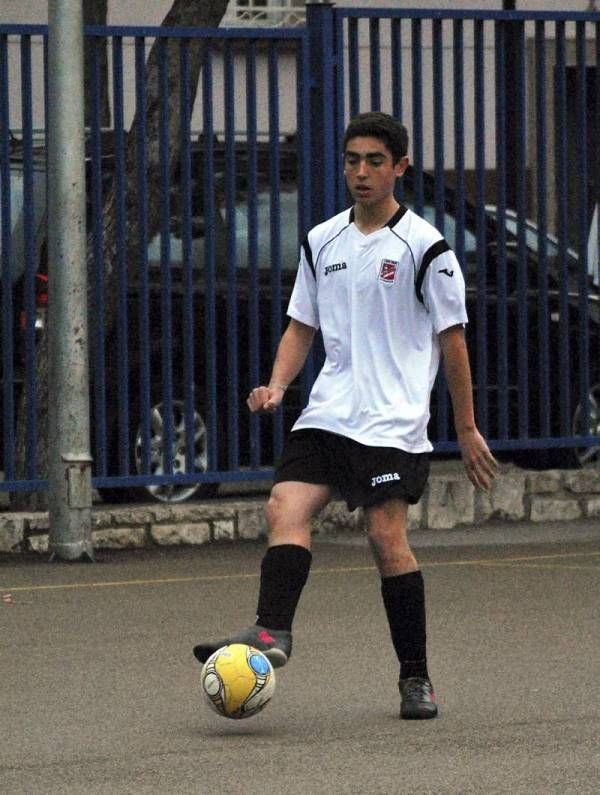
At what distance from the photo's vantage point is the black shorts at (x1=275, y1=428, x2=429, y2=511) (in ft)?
22.3

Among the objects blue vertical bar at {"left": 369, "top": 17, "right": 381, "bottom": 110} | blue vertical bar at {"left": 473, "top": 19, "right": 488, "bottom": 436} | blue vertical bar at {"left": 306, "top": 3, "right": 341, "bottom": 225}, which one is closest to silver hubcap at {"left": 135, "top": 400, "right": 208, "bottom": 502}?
blue vertical bar at {"left": 306, "top": 3, "right": 341, "bottom": 225}

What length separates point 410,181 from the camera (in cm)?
1210

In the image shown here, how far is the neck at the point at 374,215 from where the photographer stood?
22.3 feet

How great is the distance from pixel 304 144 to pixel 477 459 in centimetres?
506

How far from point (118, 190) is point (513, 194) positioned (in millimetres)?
2311

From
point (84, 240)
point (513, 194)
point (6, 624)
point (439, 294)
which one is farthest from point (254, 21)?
point (439, 294)

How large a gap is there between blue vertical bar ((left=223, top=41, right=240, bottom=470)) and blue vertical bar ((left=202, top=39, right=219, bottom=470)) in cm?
7

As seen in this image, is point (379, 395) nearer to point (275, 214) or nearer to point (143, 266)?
point (143, 266)

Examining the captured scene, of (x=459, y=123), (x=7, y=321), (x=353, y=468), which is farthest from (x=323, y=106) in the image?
(x=353, y=468)

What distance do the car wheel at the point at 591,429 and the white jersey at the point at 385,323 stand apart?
5803 mm

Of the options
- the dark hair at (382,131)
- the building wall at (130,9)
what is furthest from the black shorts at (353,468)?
the building wall at (130,9)

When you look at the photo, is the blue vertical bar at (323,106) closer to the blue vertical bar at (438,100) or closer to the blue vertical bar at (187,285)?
the blue vertical bar at (438,100)

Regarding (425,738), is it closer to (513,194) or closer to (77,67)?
(77,67)

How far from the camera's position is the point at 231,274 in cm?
1146
